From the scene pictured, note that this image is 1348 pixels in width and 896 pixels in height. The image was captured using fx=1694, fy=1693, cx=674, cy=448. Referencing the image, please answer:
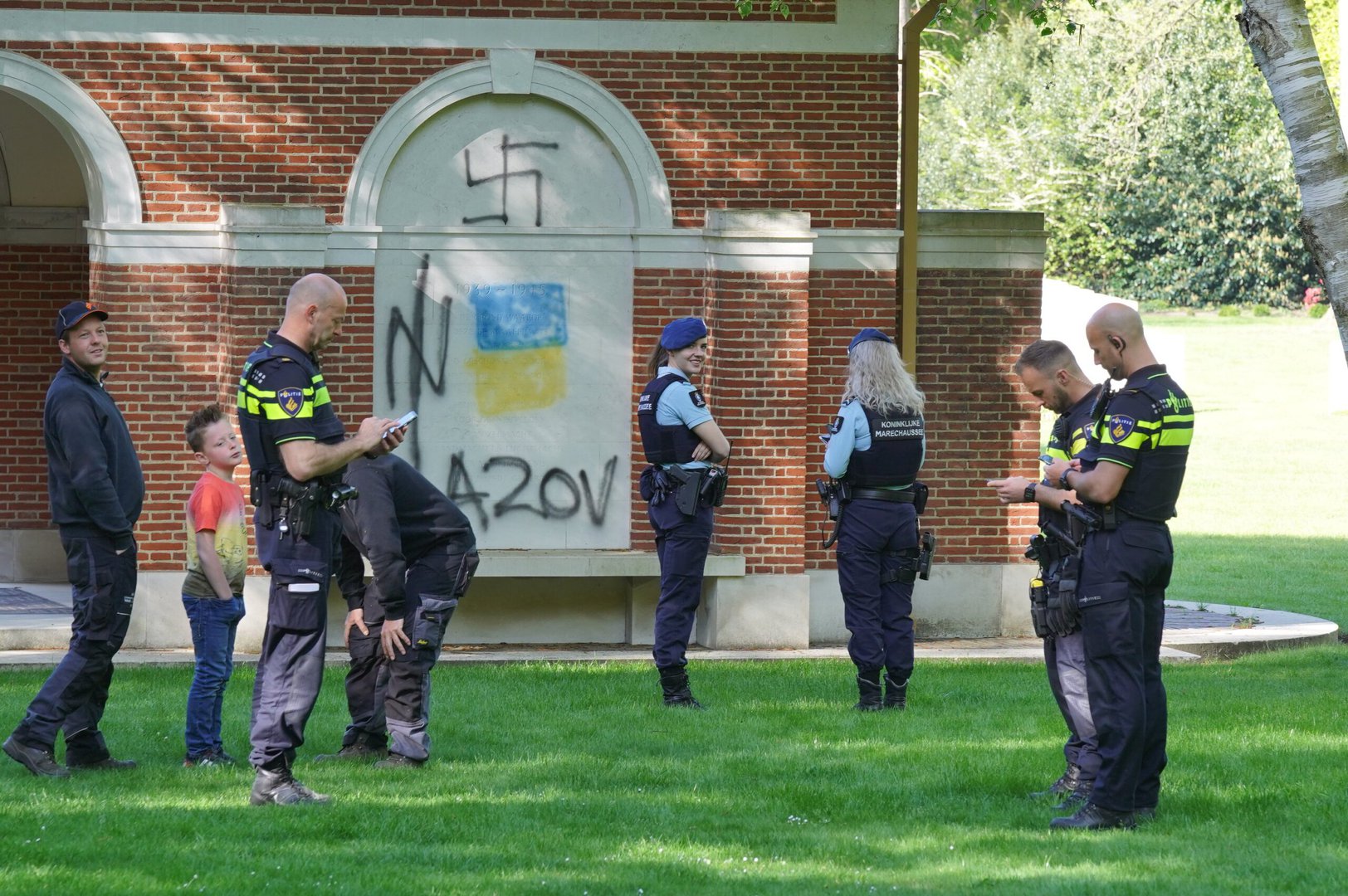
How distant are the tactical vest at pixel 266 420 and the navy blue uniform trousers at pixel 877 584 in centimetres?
321

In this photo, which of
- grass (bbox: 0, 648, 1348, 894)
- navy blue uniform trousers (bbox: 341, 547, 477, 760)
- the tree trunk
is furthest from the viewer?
the tree trunk

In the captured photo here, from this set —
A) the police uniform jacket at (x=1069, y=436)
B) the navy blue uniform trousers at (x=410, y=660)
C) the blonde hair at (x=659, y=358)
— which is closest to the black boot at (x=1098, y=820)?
the police uniform jacket at (x=1069, y=436)

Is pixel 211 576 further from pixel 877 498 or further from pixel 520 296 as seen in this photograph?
pixel 520 296

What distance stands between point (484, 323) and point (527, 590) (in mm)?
1818

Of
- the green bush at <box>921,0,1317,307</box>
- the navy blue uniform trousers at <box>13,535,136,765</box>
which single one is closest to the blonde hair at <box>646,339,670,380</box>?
the navy blue uniform trousers at <box>13,535,136,765</box>

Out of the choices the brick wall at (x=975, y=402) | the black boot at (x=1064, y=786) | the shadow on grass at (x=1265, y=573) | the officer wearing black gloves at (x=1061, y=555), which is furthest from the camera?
the shadow on grass at (x=1265, y=573)

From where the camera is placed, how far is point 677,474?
8.71 m

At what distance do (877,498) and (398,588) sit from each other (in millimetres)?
2812

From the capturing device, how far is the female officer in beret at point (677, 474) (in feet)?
28.6

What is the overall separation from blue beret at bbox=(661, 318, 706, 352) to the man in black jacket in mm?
2835

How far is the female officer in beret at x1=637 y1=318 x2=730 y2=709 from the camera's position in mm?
8719

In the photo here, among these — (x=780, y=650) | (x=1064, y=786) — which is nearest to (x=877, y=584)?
(x=1064, y=786)

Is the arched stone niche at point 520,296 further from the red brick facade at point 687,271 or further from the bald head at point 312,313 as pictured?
the bald head at point 312,313

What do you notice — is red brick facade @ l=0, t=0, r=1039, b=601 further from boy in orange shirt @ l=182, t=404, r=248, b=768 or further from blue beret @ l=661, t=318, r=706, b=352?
boy in orange shirt @ l=182, t=404, r=248, b=768
